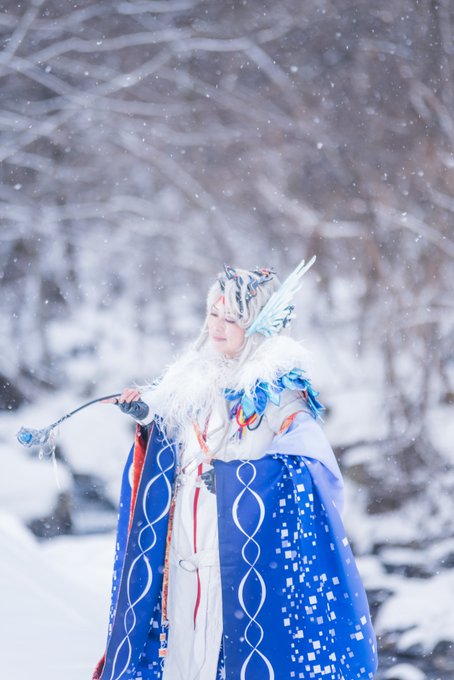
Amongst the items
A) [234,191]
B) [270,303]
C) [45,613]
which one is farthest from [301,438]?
[234,191]

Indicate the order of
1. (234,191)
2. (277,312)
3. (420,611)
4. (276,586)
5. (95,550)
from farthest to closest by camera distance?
(234,191)
(95,550)
(420,611)
(277,312)
(276,586)

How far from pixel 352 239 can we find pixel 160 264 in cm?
151

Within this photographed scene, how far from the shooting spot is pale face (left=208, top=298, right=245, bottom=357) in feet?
6.12

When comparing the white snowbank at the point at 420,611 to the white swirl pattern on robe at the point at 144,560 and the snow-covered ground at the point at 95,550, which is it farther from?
the white swirl pattern on robe at the point at 144,560

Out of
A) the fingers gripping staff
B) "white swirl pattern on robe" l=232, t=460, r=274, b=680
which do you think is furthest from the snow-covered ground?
"white swirl pattern on robe" l=232, t=460, r=274, b=680

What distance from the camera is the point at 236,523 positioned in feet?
5.61

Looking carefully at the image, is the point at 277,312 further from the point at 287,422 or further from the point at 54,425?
the point at 54,425

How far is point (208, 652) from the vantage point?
176cm

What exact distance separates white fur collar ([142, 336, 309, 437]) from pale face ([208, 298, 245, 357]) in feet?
0.11


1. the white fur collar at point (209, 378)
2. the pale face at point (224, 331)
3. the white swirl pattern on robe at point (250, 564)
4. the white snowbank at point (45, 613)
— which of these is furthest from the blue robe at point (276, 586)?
the white snowbank at point (45, 613)

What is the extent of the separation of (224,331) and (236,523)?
469mm

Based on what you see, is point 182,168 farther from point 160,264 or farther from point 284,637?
point 284,637

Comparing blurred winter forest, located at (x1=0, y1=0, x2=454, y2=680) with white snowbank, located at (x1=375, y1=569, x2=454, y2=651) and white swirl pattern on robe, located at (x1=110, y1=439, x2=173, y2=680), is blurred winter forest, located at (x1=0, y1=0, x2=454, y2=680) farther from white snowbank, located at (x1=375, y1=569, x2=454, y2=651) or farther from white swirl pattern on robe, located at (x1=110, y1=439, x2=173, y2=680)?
white swirl pattern on robe, located at (x1=110, y1=439, x2=173, y2=680)

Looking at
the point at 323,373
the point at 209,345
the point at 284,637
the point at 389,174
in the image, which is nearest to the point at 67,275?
the point at 323,373
